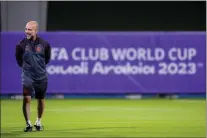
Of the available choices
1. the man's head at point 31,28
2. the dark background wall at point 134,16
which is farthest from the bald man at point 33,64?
the dark background wall at point 134,16

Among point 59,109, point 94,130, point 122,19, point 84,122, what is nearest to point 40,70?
point 94,130

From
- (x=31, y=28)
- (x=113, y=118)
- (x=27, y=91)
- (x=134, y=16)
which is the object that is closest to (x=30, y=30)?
(x=31, y=28)

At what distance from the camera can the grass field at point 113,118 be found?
10321 millimetres

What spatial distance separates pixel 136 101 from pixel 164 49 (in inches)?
68.1

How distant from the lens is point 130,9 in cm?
2467

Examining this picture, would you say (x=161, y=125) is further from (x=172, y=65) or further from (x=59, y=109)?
(x=172, y=65)

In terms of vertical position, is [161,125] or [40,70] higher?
[40,70]

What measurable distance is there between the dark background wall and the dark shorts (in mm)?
14253

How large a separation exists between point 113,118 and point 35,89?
3.23 metres

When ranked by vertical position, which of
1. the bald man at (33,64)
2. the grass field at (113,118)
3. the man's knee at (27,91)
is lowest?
the grass field at (113,118)

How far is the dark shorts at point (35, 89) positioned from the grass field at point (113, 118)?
1.99ft

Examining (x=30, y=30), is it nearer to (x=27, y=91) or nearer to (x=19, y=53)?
(x=19, y=53)

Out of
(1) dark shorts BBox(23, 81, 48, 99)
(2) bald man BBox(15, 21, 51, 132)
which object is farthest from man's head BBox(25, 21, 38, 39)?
(1) dark shorts BBox(23, 81, 48, 99)

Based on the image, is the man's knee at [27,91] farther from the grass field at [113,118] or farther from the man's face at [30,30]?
the man's face at [30,30]
